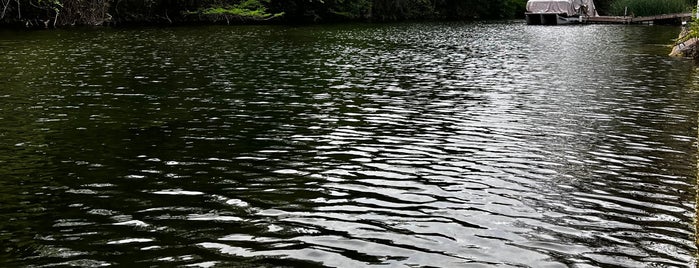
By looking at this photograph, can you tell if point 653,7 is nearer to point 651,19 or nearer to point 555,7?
point 651,19

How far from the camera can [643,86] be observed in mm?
21547

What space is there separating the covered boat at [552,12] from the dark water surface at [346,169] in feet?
170

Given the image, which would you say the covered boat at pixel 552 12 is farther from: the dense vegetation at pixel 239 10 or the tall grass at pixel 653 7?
the dense vegetation at pixel 239 10

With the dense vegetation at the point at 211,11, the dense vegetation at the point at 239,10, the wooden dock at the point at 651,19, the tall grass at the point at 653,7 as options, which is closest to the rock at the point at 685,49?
the wooden dock at the point at 651,19

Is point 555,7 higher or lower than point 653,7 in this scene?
higher

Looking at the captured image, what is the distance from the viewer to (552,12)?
245 feet

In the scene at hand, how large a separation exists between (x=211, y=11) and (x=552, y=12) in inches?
1449

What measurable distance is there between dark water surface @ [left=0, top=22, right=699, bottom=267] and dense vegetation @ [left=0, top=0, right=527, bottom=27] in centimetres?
2951

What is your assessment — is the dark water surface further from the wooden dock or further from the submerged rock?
the wooden dock

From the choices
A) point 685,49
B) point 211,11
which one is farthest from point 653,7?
point 685,49

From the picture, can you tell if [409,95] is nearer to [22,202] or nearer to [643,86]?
[643,86]

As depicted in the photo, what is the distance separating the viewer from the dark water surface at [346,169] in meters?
7.55

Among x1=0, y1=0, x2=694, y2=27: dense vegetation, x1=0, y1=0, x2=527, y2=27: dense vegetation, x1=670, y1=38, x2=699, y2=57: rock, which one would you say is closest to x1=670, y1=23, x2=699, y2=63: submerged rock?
x1=670, y1=38, x2=699, y2=57: rock

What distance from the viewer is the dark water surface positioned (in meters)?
7.55
